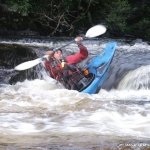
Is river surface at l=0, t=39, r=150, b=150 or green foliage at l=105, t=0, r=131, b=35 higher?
green foliage at l=105, t=0, r=131, b=35

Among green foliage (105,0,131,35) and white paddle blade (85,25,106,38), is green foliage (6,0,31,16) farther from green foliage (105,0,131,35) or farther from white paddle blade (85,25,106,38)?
white paddle blade (85,25,106,38)

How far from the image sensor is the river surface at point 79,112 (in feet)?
14.8

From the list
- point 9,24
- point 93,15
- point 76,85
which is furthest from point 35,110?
point 93,15

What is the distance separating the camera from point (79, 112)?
20.6 feet

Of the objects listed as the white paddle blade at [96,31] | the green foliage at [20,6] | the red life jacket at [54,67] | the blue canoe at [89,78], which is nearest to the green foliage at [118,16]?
the green foliage at [20,6]

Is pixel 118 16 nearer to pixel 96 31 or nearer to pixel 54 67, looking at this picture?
pixel 96 31

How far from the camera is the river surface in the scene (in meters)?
4.52

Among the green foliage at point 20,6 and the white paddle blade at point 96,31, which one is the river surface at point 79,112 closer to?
the white paddle blade at point 96,31

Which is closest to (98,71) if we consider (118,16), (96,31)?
(96,31)

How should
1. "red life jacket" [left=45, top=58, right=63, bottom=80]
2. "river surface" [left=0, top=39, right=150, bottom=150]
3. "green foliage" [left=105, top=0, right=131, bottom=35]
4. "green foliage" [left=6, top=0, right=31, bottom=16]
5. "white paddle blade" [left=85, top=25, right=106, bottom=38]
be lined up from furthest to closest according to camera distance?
"green foliage" [left=105, top=0, right=131, bottom=35] → "green foliage" [left=6, top=0, right=31, bottom=16] → "white paddle blade" [left=85, top=25, right=106, bottom=38] → "red life jacket" [left=45, top=58, right=63, bottom=80] → "river surface" [left=0, top=39, right=150, bottom=150]

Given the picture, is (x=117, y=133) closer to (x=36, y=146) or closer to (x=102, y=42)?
(x=36, y=146)

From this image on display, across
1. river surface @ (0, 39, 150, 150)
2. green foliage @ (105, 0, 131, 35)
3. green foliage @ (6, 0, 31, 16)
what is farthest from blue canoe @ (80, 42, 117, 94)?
green foliage @ (105, 0, 131, 35)

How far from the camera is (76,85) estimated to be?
25.2ft

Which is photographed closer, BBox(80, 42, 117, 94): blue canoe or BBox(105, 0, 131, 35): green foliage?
BBox(80, 42, 117, 94): blue canoe
